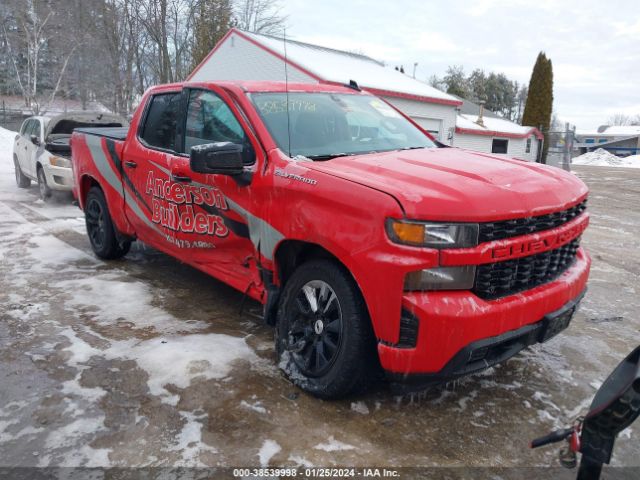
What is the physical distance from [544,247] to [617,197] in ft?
47.8

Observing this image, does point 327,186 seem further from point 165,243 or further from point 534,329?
point 165,243

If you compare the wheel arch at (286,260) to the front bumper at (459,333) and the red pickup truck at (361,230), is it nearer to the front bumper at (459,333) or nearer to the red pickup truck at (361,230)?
the red pickup truck at (361,230)

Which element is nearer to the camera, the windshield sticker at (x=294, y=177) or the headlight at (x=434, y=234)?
the headlight at (x=434, y=234)

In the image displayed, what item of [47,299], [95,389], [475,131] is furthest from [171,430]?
[475,131]

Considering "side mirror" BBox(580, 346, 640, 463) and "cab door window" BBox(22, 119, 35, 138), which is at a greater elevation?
"cab door window" BBox(22, 119, 35, 138)

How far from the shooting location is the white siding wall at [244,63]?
20031 mm

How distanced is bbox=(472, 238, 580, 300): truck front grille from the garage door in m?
20.3

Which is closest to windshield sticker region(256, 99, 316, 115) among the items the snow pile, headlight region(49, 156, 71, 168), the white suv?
the white suv

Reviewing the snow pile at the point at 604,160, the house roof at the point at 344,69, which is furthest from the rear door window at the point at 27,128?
the snow pile at the point at 604,160

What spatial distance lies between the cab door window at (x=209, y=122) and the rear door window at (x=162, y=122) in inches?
8.3

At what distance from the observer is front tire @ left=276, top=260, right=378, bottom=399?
2748 mm

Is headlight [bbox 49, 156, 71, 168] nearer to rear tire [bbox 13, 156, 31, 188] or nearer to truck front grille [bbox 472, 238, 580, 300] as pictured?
rear tire [bbox 13, 156, 31, 188]

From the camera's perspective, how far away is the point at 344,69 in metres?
20.8

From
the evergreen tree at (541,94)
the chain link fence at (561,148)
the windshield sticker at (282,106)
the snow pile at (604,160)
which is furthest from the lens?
the snow pile at (604,160)
